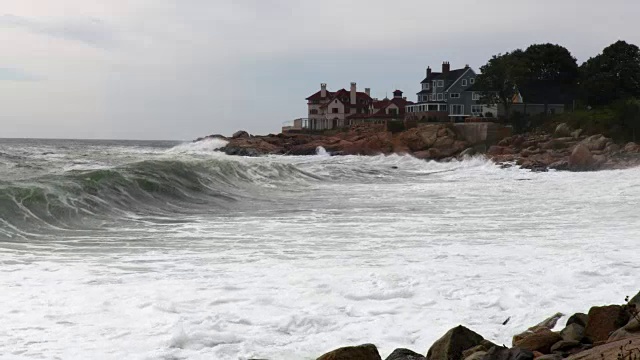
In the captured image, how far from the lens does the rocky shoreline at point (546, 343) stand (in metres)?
5.73

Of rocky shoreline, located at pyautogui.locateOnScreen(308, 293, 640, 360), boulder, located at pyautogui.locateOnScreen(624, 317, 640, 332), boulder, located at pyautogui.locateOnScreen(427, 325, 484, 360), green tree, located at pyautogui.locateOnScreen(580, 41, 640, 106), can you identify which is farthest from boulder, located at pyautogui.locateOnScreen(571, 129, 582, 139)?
boulder, located at pyautogui.locateOnScreen(427, 325, 484, 360)

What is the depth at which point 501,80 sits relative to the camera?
66062mm

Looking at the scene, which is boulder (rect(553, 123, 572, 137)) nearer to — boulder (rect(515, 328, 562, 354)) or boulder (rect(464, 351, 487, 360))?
boulder (rect(515, 328, 562, 354))

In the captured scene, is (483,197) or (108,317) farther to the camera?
(483,197)

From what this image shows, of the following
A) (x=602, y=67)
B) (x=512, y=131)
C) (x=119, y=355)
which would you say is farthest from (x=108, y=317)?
(x=602, y=67)

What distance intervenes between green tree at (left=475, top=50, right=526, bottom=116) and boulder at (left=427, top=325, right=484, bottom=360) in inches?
2413

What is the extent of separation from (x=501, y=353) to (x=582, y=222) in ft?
35.4

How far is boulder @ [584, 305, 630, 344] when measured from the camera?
6.28 meters

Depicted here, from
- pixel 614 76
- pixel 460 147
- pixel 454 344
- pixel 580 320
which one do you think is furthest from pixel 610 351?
pixel 614 76

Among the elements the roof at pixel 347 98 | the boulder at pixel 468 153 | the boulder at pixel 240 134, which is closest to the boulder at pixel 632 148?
the boulder at pixel 468 153

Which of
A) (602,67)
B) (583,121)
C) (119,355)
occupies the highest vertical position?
(602,67)

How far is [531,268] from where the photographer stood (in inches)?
400

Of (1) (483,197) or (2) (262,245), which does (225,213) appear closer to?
(2) (262,245)

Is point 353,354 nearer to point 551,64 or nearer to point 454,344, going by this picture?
point 454,344
